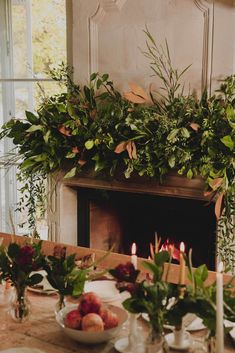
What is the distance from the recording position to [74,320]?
1.41 meters

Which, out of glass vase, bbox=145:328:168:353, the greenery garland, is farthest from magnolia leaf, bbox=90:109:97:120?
glass vase, bbox=145:328:168:353

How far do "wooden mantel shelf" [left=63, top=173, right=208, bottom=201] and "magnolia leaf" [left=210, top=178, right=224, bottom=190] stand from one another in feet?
0.64

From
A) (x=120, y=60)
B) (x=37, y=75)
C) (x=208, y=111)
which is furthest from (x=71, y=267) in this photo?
(x=37, y=75)

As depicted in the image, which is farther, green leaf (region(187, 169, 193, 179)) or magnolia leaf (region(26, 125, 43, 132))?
magnolia leaf (region(26, 125, 43, 132))

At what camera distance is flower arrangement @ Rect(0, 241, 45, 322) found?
1525 millimetres

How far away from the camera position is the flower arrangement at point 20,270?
1525mm

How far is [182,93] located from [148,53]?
32 cm

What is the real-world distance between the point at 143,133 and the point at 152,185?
38 centimetres

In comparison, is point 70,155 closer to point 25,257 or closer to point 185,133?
point 185,133

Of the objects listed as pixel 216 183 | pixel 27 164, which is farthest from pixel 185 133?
pixel 27 164

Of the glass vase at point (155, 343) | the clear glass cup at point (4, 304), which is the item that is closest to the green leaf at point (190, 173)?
the clear glass cup at point (4, 304)

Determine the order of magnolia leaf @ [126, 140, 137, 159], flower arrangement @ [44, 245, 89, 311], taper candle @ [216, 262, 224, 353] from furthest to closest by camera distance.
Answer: magnolia leaf @ [126, 140, 137, 159] → flower arrangement @ [44, 245, 89, 311] → taper candle @ [216, 262, 224, 353]

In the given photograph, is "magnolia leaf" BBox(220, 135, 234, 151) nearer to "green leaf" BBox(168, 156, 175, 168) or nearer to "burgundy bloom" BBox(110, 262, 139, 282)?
"green leaf" BBox(168, 156, 175, 168)

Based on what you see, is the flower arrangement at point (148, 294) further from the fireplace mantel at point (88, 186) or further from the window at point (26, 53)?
the window at point (26, 53)
